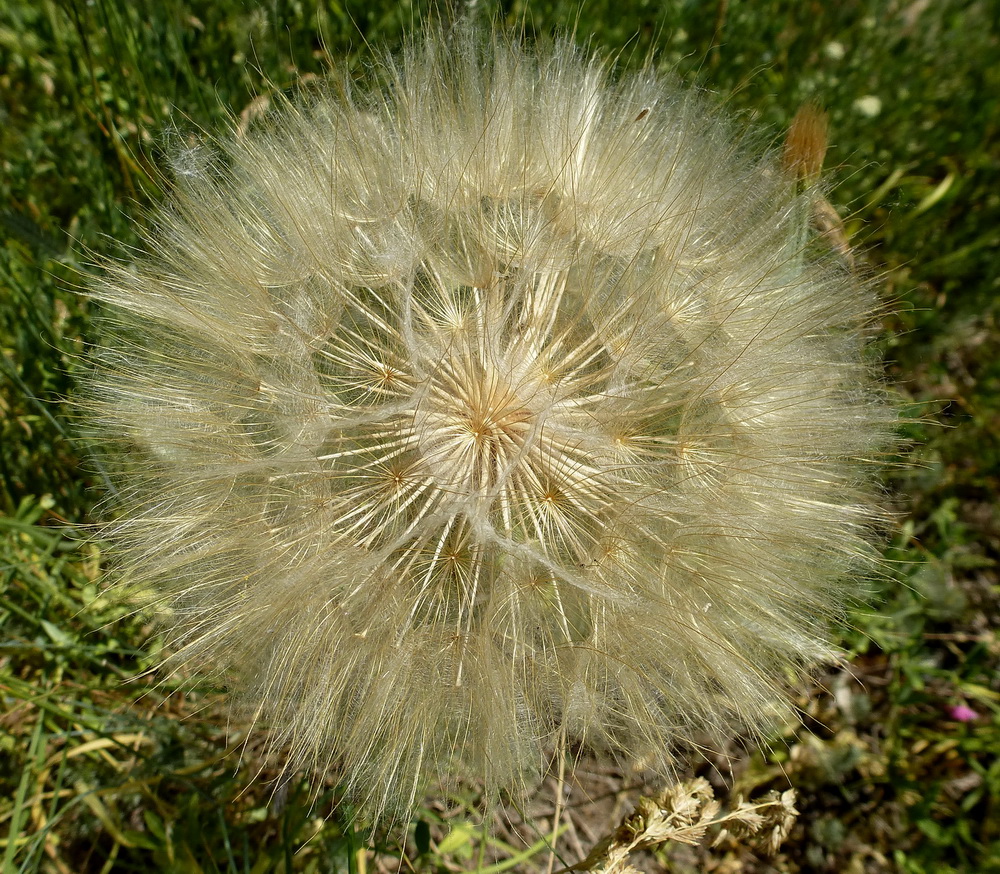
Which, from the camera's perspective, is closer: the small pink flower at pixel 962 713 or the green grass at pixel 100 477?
the green grass at pixel 100 477

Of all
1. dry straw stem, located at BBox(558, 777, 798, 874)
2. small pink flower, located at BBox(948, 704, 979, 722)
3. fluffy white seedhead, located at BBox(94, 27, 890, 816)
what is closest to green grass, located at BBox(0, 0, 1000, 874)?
small pink flower, located at BBox(948, 704, 979, 722)

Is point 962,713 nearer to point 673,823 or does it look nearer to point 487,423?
point 673,823

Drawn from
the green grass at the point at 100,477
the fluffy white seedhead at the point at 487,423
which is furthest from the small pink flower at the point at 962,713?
the fluffy white seedhead at the point at 487,423

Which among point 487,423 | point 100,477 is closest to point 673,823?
point 487,423

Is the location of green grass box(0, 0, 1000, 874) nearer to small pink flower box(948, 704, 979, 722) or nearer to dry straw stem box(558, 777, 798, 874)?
small pink flower box(948, 704, 979, 722)

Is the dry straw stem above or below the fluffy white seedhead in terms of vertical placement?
below

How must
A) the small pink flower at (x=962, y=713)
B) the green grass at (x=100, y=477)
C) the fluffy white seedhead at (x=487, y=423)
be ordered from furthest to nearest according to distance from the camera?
1. the small pink flower at (x=962, y=713)
2. the green grass at (x=100, y=477)
3. the fluffy white seedhead at (x=487, y=423)

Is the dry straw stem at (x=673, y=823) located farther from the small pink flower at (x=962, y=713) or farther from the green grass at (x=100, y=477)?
the small pink flower at (x=962, y=713)
